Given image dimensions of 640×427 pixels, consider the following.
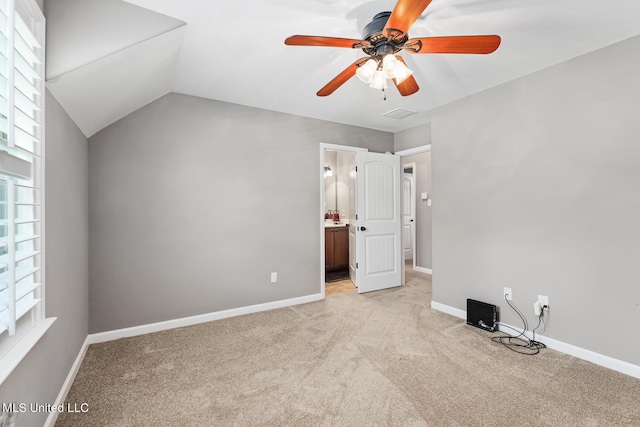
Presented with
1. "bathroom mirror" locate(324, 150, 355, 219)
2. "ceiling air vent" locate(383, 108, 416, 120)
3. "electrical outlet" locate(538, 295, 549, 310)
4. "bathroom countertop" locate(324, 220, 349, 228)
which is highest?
"ceiling air vent" locate(383, 108, 416, 120)

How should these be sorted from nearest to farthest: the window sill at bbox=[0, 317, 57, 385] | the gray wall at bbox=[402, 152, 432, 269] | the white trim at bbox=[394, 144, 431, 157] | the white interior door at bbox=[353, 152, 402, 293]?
the window sill at bbox=[0, 317, 57, 385] → the white trim at bbox=[394, 144, 431, 157] → the white interior door at bbox=[353, 152, 402, 293] → the gray wall at bbox=[402, 152, 432, 269]

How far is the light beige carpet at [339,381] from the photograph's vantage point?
5.71ft

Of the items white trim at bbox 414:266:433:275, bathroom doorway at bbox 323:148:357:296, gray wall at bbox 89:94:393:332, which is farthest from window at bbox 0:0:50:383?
white trim at bbox 414:266:433:275

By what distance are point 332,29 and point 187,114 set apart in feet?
6.12

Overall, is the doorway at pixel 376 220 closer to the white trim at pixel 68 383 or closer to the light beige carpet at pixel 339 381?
the light beige carpet at pixel 339 381

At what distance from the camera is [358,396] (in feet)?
6.32

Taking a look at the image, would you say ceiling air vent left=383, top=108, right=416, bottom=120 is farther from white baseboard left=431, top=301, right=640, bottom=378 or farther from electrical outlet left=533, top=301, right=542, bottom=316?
white baseboard left=431, top=301, right=640, bottom=378

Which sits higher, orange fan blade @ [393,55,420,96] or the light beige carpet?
orange fan blade @ [393,55,420,96]

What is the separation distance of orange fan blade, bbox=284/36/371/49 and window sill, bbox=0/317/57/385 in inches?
70.8

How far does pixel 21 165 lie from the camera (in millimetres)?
1300

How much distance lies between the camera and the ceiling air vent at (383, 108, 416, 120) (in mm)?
3603

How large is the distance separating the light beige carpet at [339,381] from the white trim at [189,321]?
0.10m

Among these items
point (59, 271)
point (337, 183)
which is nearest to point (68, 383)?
point (59, 271)

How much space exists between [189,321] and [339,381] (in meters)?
1.81
